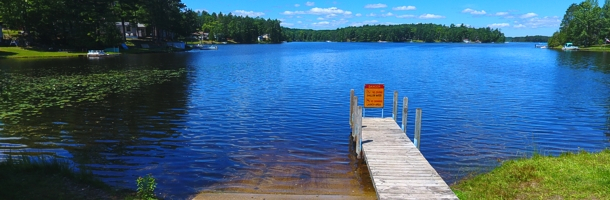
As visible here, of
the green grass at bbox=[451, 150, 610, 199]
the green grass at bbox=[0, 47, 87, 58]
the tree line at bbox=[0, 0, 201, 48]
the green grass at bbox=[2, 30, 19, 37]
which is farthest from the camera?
the green grass at bbox=[2, 30, 19, 37]

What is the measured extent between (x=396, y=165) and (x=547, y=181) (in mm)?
3492

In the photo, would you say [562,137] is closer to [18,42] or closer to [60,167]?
[60,167]

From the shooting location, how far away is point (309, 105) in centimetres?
2511

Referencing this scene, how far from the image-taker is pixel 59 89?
30.7m

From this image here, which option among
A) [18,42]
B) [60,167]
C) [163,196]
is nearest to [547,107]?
[163,196]

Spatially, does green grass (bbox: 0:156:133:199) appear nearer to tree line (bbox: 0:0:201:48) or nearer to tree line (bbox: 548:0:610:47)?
tree line (bbox: 0:0:201:48)

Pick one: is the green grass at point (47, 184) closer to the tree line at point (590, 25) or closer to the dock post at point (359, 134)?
the dock post at point (359, 134)

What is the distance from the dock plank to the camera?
8.91m

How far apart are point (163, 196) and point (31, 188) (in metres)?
2.84

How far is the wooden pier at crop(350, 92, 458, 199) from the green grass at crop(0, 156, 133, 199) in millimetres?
5920

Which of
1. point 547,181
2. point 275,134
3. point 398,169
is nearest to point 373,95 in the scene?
point 275,134

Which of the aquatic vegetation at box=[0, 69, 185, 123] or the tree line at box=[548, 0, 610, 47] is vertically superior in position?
the tree line at box=[548, 0, 610, 47]

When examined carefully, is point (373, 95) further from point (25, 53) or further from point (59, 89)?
point (25, 53)

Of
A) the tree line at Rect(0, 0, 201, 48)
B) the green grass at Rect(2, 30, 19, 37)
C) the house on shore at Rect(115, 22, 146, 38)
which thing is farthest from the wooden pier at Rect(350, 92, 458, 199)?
the house on shore at Rect(115, 22, 146, 38)
